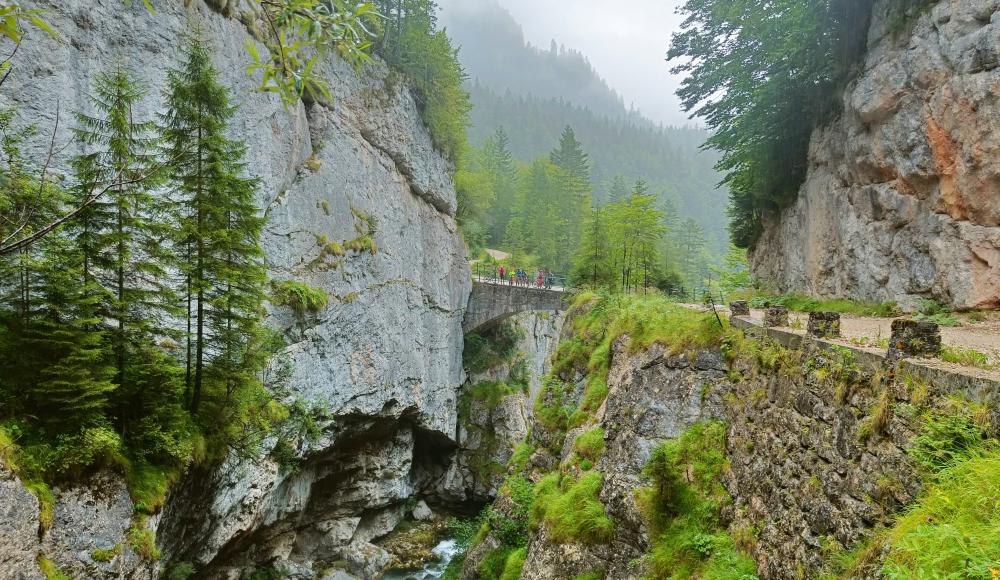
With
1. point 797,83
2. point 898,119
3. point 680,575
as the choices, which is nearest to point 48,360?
point 680,575

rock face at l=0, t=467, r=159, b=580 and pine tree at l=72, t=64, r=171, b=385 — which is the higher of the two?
pine tree at l=72, t=64, r=171, b=385

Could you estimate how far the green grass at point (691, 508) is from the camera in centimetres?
643

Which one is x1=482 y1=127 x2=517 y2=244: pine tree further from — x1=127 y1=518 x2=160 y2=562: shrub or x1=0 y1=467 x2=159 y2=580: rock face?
x1=0 y1=467 x2=159 y2=580: rock face

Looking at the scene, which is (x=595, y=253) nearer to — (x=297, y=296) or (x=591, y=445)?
(x=591, y=445)

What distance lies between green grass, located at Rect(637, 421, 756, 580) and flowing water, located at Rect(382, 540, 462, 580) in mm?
13036

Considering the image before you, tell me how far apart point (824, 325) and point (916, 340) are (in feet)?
5.68

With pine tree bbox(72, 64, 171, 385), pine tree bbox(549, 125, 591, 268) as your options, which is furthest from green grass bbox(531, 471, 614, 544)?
pine tree bbox(549, 125, 591, 268)

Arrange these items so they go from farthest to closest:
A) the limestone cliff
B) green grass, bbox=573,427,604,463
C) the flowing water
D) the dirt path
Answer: the flowing water, green grass, bbox=573,427,604,463, the dirt path, the limestone cliff

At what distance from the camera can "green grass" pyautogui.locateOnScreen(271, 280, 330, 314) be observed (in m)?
14.8

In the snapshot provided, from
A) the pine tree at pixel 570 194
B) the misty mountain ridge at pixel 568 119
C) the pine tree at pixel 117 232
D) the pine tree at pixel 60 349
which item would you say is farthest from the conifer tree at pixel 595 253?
the misty mountain ridge at pixel 568 119

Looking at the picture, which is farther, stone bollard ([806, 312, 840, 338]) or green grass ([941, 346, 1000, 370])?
stone bollard ([806, 312, 840, 338])

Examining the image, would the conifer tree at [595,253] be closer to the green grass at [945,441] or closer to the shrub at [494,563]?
the shrub at [494,563]

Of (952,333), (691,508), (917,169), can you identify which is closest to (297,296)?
(691,508)

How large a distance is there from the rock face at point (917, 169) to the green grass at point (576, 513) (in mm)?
8072
